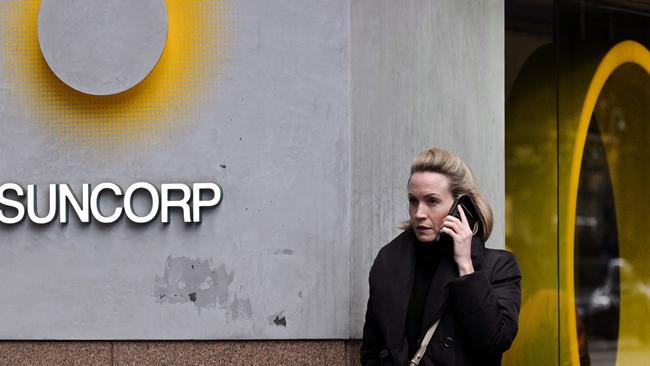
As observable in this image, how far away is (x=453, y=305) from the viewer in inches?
177

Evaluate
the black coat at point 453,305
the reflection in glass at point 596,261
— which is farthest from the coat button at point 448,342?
the reflection in glass at point 596,261

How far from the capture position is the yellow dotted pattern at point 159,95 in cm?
616

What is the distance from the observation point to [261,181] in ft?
20.1

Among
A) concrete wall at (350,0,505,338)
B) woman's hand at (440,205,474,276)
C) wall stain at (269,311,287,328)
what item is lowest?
wall stain at (269,311,287,328)

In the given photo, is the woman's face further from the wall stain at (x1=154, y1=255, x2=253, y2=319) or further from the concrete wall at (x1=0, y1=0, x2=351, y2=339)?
the wall stain at (x1=154, y1=255, x2=253, y2=319)

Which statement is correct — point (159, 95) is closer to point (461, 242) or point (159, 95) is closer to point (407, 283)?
point (407, 283)

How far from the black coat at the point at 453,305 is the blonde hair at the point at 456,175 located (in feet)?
0.37

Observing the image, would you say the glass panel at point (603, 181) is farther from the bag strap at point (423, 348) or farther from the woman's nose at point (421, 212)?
the bag strap at point (423, 348)

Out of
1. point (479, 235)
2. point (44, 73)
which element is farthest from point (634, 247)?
point (44, 73)

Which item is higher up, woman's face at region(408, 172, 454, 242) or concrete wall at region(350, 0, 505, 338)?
concrete wall at region(350, 0, 505, 338)

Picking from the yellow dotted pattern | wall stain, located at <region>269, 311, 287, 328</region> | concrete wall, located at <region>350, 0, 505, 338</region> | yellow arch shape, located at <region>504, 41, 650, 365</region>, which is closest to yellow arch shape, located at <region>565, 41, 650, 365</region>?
yellow arch shape, located at <region>504, 41, 650, 365</region>

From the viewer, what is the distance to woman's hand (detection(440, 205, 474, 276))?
4.52 meters

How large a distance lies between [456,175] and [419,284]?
20.5 inches

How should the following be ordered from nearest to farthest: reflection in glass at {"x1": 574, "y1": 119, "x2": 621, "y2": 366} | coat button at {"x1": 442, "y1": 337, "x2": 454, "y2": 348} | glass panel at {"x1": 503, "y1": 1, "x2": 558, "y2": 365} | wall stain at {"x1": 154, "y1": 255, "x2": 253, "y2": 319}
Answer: coat button at {"x1": 442, "y1": 337, "x2": 454, "y2": 348} → wall stain at {"x1": 154, "y1": 255, "x2": 253, "y2": 319} → glass panel at {"x1": 503, "y1": 1, "x2": 558, "y2": 365} → reflection in glass at {"x1": 574, "y1": 119, "x2": 621, "y2": 366}
